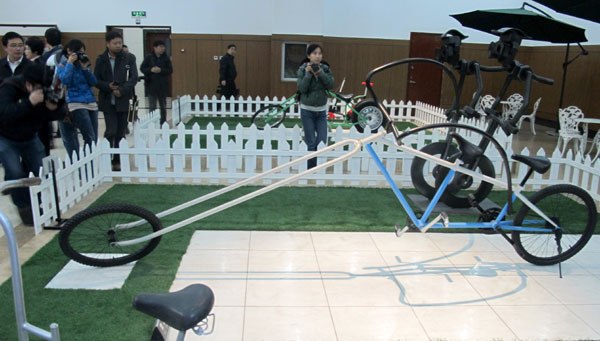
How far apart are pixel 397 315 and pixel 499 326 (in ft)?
2.18

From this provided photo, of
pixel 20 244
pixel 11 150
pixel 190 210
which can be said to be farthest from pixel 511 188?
pixel 11 150

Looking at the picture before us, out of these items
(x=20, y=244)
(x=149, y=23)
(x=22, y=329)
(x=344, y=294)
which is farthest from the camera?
(x=149, y=23)

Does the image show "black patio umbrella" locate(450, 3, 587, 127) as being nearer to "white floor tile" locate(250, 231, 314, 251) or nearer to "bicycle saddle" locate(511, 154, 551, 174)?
"bicycle saddle" locate(511, 154, 551, 174)

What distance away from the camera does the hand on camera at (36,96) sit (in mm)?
4148

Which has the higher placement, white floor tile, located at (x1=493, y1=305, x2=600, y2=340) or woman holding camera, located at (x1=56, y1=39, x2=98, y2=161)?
woman holding camera, located at (x1=56, y1=39, x2=98, y2=161)

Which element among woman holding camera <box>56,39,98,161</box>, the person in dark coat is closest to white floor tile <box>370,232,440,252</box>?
woman holding camera <box>56,39,98,161</box>

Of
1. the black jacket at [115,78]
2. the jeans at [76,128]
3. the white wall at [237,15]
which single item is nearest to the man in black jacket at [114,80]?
the black jacket at [115,78]

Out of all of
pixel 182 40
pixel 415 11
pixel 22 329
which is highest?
pixel 415 11

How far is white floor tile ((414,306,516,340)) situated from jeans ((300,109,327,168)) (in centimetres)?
332

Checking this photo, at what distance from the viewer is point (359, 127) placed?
33.1 ft

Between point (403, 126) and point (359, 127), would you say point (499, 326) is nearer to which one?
point (359, 127)

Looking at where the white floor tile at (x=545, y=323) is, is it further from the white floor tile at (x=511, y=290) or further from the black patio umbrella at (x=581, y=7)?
the black patio umbrella at (x=581, y=7)

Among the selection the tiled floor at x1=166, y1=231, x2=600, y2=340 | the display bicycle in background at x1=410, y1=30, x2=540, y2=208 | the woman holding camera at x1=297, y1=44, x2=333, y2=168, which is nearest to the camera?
the tiled floor at x1=166, y1=231, x2=600, y2=340

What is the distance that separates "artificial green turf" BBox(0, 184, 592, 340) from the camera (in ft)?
9.51
